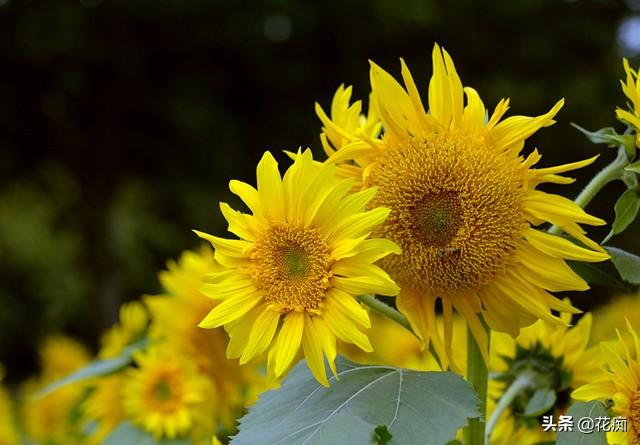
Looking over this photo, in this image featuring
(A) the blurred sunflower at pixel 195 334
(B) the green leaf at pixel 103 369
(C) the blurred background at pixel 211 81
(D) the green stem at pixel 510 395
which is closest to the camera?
(D) the green stem at pixel 510 395

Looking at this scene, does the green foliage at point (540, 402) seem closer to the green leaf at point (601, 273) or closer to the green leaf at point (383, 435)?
the green leaf at point (601, 273)

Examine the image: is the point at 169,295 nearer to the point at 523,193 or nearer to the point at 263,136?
the point at 523,193

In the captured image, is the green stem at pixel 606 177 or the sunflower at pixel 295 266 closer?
the sunflower at pixel 295 266

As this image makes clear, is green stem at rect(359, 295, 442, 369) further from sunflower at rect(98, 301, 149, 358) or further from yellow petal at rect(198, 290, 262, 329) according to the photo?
sunflower at rect(98, 301, 149, 358)

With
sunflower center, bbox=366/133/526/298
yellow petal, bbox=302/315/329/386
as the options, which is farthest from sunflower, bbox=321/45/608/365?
yellow petal, bbox=302/315/329/386

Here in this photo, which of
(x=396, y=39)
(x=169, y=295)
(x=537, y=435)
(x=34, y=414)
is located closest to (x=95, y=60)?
(x=396, y=39)

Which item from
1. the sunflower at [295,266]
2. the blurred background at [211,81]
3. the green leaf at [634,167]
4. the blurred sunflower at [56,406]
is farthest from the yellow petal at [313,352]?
the blurred background at [211,81]

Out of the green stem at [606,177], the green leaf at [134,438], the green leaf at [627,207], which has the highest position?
the green leaf at [134,438]
